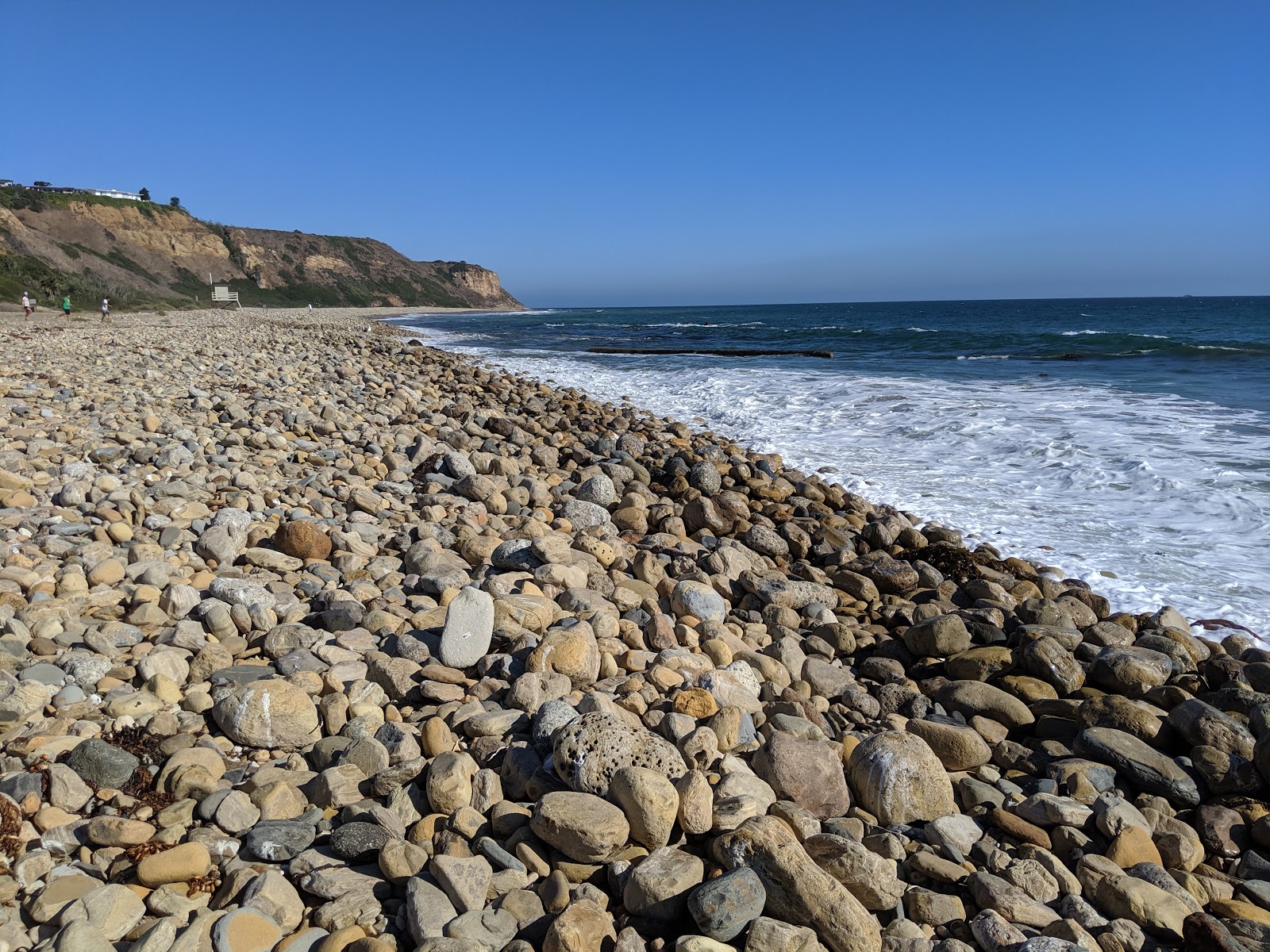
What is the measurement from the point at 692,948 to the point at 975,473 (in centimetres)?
679

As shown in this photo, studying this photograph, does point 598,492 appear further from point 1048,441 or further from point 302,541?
point 1048,441

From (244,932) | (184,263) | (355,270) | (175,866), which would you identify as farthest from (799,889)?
(355,270)

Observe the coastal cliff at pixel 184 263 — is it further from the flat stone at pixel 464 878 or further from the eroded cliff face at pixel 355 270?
the flat stone at pixel 464 878

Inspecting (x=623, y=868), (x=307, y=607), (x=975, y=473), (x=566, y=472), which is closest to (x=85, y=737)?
(x=307, y=607)

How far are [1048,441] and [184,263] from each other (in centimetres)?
7578

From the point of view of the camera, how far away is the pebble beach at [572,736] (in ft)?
6.32

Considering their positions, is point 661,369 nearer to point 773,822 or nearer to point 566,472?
point 566,472

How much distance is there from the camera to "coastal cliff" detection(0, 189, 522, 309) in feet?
147

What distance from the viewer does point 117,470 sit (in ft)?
16.9

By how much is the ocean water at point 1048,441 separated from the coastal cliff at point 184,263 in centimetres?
2910

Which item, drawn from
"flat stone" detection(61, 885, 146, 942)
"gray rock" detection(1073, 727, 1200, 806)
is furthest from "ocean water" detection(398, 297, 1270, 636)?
"flat stone" detection(61, 885, 146, 942)

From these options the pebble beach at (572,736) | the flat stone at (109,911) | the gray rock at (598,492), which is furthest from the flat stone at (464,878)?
the gray rock at (598,492)

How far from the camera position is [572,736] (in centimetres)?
230

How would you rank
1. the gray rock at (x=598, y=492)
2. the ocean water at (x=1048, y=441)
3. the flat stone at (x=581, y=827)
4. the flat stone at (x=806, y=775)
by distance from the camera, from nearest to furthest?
the flat stone at (x=581, y=827)
the flat stone at (x=806, y=775)
the ocean water at (x=1048, y=441)
the gray rock at (x=598, y=492)
